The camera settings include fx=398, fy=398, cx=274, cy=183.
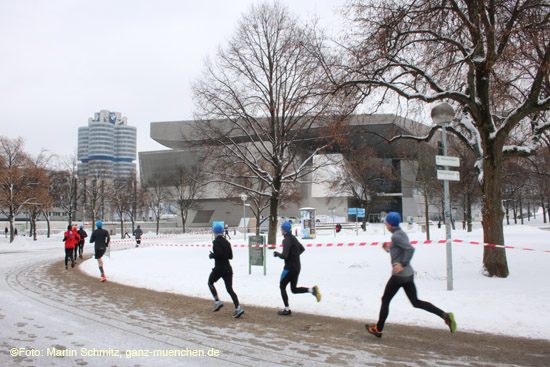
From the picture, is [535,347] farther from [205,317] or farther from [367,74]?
[367,74]

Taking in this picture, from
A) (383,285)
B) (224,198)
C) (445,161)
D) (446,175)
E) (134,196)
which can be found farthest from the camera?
(224,198)

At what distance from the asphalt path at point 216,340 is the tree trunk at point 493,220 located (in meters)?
4.69

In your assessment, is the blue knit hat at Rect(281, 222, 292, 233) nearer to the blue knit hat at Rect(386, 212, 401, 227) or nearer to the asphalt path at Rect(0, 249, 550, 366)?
the asphalt path at Rect(0, 249, 550, 366)

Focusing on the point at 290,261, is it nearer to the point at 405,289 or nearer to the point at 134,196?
the point at 405,289

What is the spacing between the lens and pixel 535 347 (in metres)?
5.23

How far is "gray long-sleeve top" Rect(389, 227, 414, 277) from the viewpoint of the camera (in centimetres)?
524

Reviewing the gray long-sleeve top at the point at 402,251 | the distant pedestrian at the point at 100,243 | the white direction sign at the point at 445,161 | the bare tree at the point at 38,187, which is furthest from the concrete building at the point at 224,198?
the gray long-sleeve top at the point at 402,251

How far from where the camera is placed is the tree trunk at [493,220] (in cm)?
988

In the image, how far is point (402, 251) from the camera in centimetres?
529

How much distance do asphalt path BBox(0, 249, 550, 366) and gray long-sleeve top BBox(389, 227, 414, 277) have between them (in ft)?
3.21

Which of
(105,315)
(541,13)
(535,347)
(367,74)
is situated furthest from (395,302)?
(541,13)

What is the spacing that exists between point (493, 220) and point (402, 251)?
5967 mm

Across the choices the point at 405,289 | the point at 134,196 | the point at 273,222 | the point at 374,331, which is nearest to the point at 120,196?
the point at 134,196

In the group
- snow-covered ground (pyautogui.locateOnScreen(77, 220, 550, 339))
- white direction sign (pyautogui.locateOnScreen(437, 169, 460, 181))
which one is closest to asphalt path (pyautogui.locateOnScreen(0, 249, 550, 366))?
snow-covered ground (pyautogui.locateOnScreen(77, 220, 550, 339))
